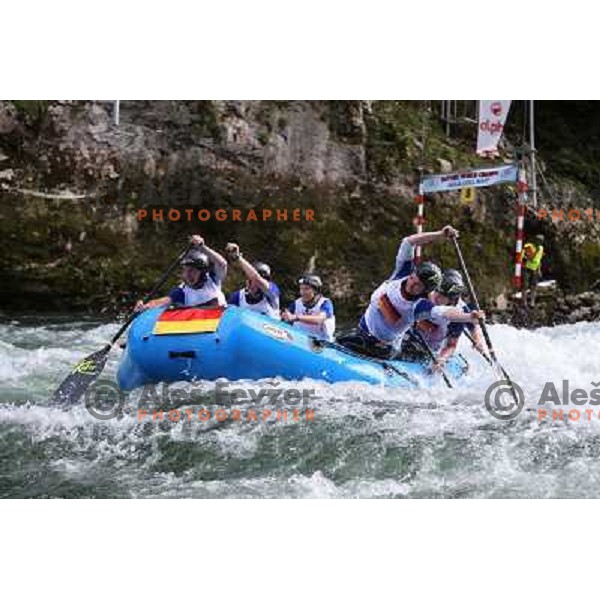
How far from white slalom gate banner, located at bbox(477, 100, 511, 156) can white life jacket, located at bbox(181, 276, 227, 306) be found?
121 cm

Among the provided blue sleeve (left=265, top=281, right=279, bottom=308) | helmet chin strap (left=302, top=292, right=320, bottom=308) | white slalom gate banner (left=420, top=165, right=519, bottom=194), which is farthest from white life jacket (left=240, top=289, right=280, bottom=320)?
white slalom gate banner (left=420, top=165, right=519, bottom=194)

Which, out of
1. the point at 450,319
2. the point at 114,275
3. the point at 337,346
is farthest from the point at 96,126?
the point at 450,319

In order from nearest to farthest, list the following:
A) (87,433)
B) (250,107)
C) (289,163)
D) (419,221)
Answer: (87,433) → (250,107) → (289,163) → (419,221)

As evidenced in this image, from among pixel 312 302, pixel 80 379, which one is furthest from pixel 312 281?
pixel 80 379

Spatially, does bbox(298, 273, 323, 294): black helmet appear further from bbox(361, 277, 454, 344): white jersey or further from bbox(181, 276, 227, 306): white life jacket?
bbox(181, 276, 227, 306): white life jacket

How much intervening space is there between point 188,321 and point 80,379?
534mm

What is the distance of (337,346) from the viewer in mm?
4168

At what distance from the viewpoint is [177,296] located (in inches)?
174

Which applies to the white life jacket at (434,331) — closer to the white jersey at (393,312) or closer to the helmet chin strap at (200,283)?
the white jersey at (393,312)

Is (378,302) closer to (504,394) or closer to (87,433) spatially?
(504,394)

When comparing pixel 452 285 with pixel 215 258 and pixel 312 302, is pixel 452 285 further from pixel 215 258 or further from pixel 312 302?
pixel 215 258

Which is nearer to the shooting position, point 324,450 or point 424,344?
point 324,450

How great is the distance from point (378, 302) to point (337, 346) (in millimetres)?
296

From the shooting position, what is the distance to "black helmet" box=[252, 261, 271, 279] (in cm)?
452
